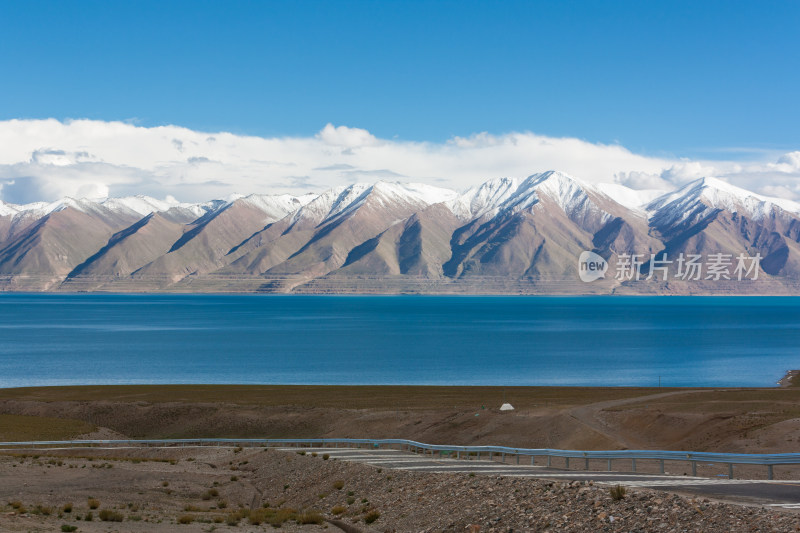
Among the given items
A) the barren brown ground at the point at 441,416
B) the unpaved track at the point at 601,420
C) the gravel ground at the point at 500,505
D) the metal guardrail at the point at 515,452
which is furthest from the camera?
the unpaved track at the point at 601,420

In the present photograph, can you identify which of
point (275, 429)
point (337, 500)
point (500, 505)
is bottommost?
point (275, 429)

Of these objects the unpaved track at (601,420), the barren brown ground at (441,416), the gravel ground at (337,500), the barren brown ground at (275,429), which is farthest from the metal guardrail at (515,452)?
the unpaved track at (601,420)

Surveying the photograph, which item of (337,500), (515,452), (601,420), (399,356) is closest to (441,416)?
(601,420)

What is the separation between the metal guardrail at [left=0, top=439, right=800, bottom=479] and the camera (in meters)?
25.9

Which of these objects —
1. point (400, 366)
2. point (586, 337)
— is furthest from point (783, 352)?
point (400, 366)

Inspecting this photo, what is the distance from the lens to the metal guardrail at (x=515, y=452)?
25.9 m

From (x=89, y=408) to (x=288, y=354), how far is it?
64.9 meters

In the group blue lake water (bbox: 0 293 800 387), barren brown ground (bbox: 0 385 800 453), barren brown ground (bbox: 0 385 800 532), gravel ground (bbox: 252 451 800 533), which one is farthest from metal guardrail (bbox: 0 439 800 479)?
blue lake water (bbox: 0 293 800 387)

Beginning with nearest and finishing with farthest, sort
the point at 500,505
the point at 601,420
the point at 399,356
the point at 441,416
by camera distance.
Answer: the point at 500,505 → the point at 601,420 → the point at 441,416 → the point at 399,356

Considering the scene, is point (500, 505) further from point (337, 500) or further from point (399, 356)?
point (399, 356)

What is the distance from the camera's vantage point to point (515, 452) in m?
33.2

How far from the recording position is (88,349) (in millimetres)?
136375

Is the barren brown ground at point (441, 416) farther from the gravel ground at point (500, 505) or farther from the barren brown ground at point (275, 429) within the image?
the gravel ground at point (500, 505)

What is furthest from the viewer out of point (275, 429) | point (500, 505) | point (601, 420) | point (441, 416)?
point (275, 429)
